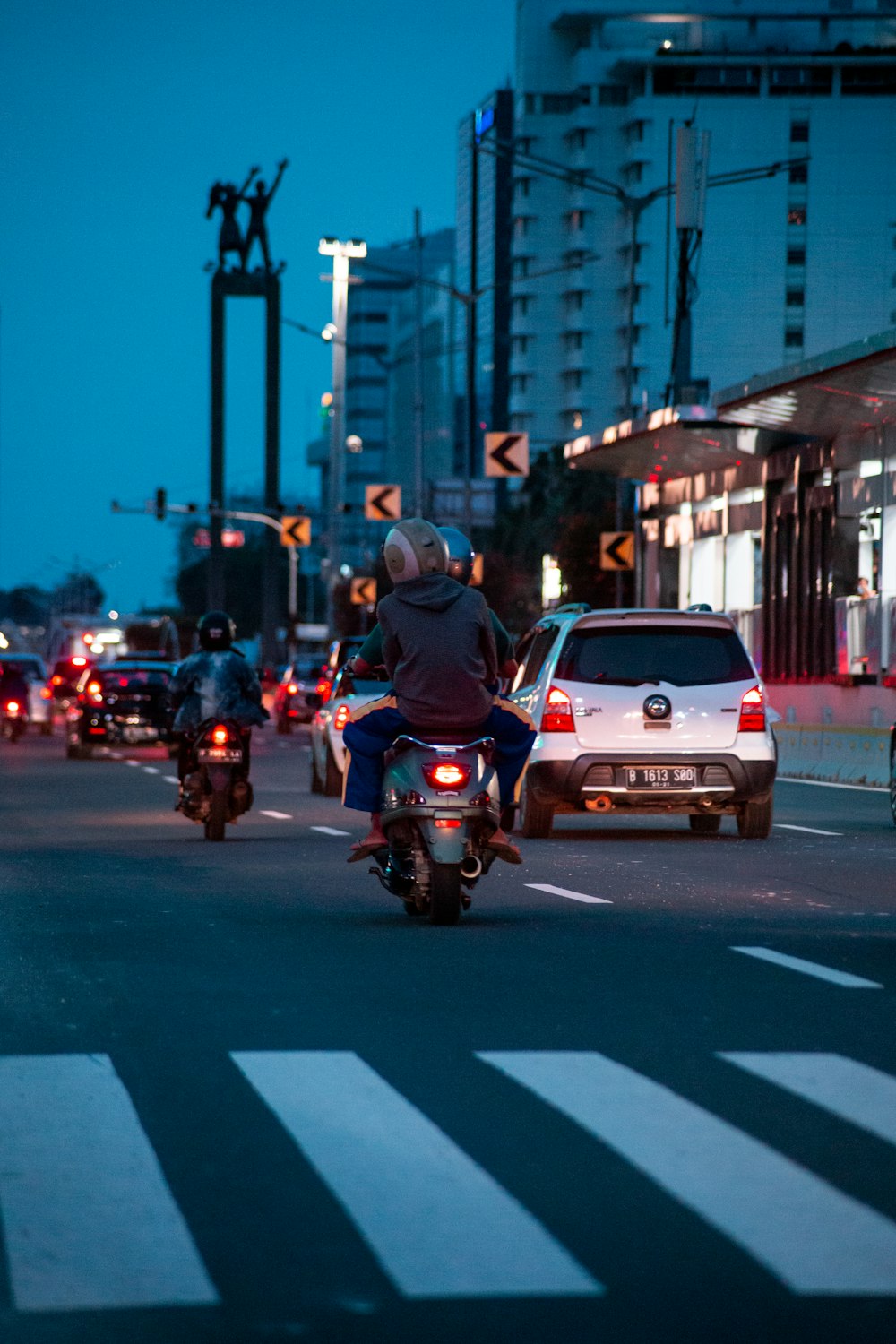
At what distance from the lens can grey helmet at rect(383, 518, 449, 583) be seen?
12.0 metres

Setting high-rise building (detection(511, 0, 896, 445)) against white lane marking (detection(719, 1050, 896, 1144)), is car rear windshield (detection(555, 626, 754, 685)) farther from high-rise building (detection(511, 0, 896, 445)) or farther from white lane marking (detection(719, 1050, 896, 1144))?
high-rise building (detection(511, 0, 896, 445))

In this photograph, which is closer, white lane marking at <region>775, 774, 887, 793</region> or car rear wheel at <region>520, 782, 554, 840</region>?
car rear wheel at <region>520, 782, 554, 840</region>

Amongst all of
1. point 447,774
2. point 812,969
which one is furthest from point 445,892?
point 812,969

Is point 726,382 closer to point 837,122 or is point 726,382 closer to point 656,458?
point 837,122

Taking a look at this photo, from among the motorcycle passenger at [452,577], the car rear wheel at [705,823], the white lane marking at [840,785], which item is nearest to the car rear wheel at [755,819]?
the car rear wheel at [705,823]

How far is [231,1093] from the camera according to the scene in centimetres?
724

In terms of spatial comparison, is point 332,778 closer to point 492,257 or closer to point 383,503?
point 383,503

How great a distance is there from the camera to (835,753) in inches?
1315

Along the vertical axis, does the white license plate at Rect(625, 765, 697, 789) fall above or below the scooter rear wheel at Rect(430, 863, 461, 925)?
above

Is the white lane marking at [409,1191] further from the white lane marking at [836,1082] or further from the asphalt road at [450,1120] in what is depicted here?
the white lane marking at [836,1082]

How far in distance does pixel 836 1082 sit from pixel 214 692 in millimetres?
11407

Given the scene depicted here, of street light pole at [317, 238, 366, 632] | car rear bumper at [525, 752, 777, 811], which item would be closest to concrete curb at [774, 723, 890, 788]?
car rear bumper at [525, 752, 777, 811]

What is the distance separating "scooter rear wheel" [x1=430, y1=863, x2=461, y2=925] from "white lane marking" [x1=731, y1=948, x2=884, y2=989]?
1577 mm

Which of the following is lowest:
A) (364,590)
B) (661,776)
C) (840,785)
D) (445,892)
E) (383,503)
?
(840,785)
